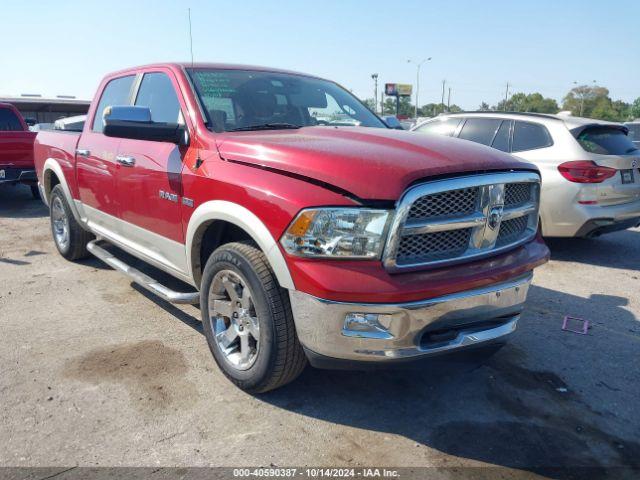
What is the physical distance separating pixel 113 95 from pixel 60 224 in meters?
1.90

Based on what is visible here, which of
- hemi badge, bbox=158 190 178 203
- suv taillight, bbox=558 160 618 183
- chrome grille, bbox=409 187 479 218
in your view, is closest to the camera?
chrome grille, bbox=409 187 479 218

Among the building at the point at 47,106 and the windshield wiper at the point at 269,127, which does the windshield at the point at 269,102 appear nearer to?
the windshield wiper at the point at 269,127

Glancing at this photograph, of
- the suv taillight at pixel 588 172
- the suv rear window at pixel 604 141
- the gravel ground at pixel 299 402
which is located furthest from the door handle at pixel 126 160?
the suv rear window at pixel 604 141

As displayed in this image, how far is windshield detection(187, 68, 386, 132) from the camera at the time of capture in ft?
12.2

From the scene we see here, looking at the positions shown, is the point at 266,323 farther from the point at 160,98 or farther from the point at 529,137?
the point at 529,137

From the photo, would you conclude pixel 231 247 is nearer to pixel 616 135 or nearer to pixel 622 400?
pixel 622 400

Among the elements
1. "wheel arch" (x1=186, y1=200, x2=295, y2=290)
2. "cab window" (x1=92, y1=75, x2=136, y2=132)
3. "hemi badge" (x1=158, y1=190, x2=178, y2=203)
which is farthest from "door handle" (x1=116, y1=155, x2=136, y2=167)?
"wheel arch" (x1=186, y1=200, x2=295, y2=290)

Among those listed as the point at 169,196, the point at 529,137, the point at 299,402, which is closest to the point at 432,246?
the point at 299,402

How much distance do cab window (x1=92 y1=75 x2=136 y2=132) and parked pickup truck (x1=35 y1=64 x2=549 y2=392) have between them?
81 cm

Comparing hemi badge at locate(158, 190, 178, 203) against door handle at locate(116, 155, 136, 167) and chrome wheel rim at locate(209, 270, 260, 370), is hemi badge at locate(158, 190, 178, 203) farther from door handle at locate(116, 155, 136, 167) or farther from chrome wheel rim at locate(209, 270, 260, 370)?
chrome wheel rim at locate(209, 270, 260, 370)

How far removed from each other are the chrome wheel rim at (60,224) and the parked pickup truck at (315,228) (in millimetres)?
2282

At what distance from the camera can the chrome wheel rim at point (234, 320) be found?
311 centimetres

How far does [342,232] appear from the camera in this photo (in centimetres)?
260

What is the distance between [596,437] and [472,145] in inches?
69.8
